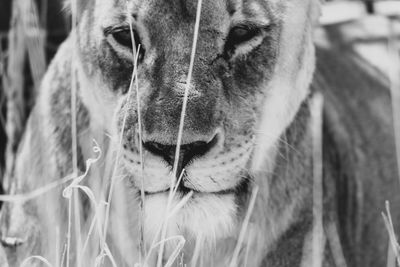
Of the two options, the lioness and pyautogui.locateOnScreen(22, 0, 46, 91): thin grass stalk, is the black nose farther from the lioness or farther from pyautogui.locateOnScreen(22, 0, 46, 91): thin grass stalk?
pyautogui.locateOnScreen(22, 0, 46, 91): thin grass stalk

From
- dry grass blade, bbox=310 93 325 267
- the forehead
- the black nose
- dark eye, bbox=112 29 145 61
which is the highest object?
the forehead

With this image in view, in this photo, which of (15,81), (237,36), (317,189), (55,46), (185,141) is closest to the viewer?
(185,141)

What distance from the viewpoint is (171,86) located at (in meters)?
2.19

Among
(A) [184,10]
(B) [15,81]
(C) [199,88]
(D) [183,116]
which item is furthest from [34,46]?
(D) [183,116]

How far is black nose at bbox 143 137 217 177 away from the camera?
2071 millimetres

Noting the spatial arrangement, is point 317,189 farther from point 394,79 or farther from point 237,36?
point 394,79

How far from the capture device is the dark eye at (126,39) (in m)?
2.32

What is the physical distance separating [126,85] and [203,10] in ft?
1.01

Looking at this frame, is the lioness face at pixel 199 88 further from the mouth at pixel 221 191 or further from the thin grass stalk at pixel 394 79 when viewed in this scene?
the thin grass stalk at pixel 394 79

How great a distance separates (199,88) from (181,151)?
0.21 meters

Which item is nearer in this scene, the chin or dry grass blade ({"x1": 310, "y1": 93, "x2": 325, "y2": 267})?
the chin

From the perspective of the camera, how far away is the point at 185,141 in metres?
2.07

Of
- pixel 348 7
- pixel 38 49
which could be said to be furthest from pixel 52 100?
pixel 348 7

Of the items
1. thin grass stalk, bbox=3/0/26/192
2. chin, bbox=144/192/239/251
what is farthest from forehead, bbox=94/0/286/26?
thin grass stalk, bbox=3/0/26/192
